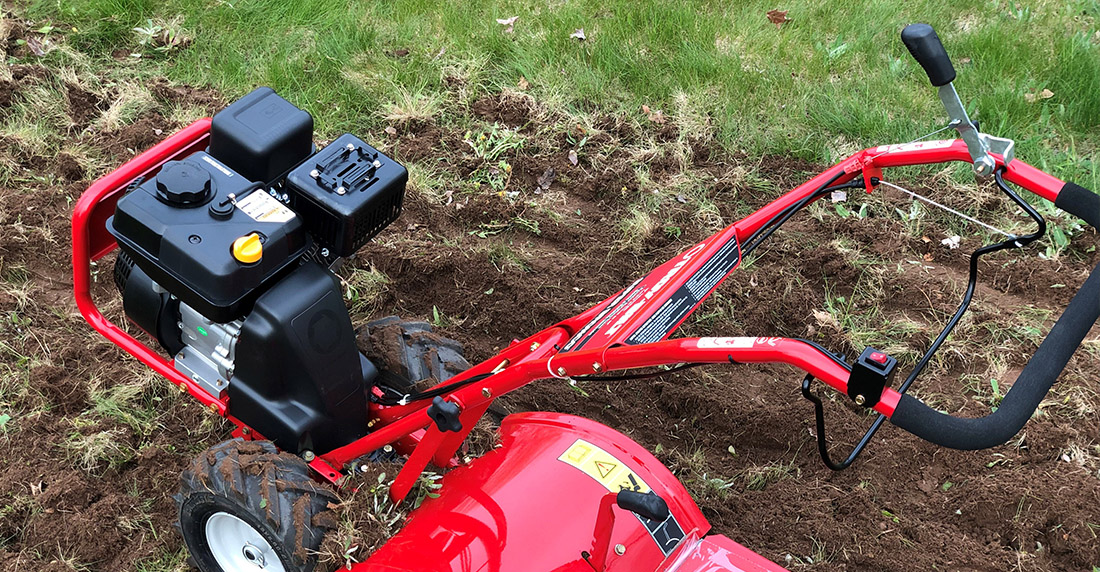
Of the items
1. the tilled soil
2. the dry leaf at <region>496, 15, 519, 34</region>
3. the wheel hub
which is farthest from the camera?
the dry leaf at <region>496, 15, 519, 34</region>

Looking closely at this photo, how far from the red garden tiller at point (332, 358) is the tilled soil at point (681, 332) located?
53 centimetres

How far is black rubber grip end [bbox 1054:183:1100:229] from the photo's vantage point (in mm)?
2217

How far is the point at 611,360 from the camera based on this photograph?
2217 millimetres

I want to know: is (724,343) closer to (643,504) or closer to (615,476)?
(643,504)

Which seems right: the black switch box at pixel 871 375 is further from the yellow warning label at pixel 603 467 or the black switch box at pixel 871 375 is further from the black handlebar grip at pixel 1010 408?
the yellow warning label at pixel 603 467

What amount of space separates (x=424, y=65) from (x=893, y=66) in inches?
87.2

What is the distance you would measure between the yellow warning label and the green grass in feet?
7.16

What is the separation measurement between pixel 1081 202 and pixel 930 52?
53cm

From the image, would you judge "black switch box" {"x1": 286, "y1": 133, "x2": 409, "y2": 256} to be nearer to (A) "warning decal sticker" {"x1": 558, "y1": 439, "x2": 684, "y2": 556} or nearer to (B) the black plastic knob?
(B) the black plastic knob

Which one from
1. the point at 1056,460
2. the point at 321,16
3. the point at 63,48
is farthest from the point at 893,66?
the point at 63,48

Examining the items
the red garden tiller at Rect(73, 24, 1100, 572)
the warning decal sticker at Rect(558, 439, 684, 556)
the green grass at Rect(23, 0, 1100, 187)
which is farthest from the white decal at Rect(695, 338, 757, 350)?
the green grass at Rect(23, 0, 1100, 187)

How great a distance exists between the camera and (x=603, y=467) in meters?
2.66

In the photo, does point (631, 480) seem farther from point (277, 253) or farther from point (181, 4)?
point (181, 4)

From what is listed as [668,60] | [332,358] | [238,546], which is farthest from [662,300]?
[668,60]
